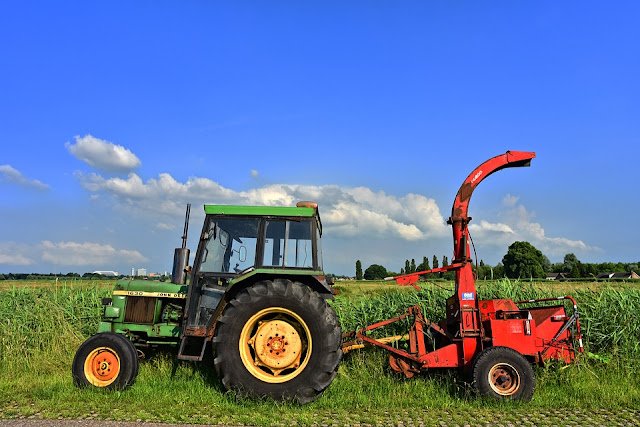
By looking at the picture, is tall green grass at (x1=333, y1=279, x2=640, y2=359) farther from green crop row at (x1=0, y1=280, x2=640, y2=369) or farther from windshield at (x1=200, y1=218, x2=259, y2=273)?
windshield at (x1=200, y1=218, x2=259, y2=273)

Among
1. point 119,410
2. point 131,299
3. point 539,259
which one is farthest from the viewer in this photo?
point 539,259

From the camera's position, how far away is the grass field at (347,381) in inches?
198

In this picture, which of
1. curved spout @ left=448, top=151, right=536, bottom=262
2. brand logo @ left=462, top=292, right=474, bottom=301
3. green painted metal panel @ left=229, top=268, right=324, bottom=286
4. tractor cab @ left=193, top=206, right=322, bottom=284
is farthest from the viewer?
curved spout @ left=448, top=151, right=536, bottom=262

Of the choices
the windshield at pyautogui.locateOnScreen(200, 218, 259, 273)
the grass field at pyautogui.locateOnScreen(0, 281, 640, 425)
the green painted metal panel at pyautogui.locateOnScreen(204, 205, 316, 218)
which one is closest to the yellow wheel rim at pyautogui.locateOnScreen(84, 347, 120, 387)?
the grass field at pyautogui.locateOnScreen(0, 281, 640, 425)

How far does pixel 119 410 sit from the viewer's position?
199 inches

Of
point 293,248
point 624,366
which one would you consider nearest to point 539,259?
point 624,366

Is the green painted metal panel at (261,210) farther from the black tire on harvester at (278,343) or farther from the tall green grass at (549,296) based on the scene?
the tall green grass at (549,296)

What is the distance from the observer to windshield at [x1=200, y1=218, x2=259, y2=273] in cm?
603

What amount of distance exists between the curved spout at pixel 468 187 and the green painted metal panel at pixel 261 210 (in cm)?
207

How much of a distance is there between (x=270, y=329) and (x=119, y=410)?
188cm

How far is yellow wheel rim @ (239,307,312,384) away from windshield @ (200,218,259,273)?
0.82m

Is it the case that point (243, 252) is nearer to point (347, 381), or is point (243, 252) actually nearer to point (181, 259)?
point (181, 259)

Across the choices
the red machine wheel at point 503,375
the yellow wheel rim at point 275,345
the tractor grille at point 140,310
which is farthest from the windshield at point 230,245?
the red machine wheel at point 503,375

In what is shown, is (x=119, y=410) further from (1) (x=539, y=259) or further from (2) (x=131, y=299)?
(1) (x=539, y=259)
